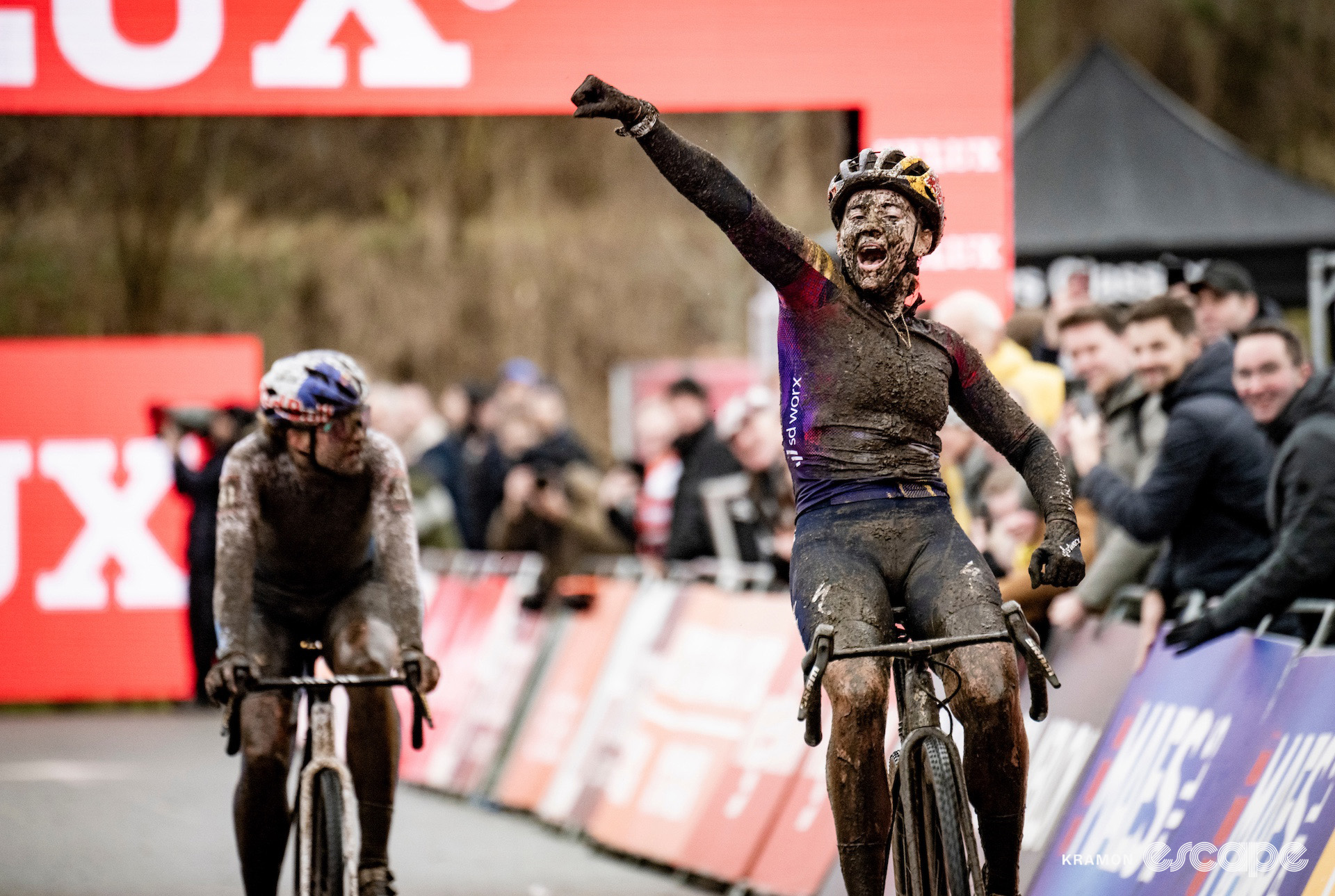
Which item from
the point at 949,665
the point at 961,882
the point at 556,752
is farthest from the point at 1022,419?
the point at 556,752

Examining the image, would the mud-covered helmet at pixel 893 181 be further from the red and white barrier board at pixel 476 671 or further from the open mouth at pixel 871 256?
the red and white barrier board at pixel 476 671

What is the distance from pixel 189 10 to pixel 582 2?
6.44 feet

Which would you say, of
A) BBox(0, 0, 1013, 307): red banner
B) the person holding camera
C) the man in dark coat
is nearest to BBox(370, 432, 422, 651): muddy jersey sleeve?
BBox(0, 0, 1013, 307): red banner

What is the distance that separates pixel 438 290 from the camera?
31125mm

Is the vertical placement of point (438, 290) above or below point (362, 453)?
above

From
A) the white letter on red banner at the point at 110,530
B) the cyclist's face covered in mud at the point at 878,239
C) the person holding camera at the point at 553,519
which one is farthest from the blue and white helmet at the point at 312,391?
the white letter on red banner at the point at 110,530

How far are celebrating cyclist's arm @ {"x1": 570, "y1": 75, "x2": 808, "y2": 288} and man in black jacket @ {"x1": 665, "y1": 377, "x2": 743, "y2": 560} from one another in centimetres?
635

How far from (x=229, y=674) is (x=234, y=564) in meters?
0.47

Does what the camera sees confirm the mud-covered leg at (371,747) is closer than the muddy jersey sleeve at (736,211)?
No

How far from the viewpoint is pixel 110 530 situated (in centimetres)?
1761

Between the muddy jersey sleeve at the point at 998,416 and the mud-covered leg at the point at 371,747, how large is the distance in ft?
7.41

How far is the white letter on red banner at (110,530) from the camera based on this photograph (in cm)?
1739

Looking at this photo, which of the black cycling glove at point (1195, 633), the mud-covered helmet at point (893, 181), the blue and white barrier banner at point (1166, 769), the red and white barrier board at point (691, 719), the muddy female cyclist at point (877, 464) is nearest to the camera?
the muddy female cyclist at point (877, 464)

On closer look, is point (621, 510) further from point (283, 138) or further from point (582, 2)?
point (283, 138)
